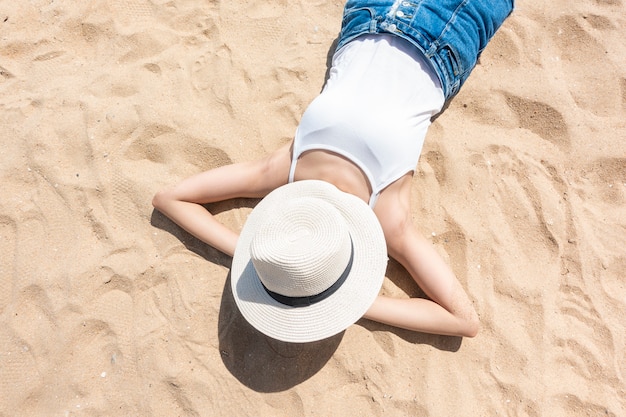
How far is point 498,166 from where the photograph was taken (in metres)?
2.71

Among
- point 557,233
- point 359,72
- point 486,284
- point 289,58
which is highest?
point 359,72

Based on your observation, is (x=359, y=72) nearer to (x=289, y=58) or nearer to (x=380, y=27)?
(x=380, y=27)

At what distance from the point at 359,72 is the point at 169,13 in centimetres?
157

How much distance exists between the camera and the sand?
238cm

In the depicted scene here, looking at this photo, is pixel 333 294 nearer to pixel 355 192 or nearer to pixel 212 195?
pixel 355 192

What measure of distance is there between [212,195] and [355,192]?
81cm

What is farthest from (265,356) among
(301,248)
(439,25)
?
(439,25)

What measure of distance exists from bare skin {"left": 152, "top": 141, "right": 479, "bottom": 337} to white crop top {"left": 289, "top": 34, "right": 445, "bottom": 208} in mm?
56

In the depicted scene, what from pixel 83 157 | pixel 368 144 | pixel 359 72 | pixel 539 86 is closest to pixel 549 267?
pixel 539 86

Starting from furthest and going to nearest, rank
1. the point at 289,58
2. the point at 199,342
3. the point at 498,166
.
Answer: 1. the point at 289,58
2. the point at 498,166
3. the point at 199,342

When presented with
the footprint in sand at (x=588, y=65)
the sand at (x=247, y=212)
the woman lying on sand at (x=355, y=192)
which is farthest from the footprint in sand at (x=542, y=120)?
the woman lying on sand at (x=355, y=192)

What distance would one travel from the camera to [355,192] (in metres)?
2.10

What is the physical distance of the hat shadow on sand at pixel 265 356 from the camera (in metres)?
2.39

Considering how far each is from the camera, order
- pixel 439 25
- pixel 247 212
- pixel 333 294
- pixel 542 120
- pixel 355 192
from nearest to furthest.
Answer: pixel 333 294 < pixel 355 192 < pixel 439 25 < pixel 247 212 < pixel 542 120
